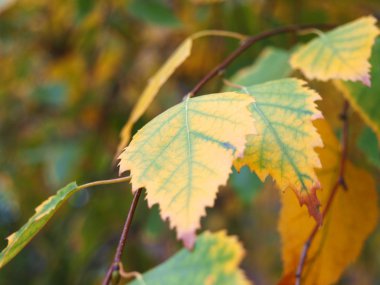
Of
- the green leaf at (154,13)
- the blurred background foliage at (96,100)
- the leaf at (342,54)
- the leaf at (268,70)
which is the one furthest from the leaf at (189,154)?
the green leaf at (154,13)

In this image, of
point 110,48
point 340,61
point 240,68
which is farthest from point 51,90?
point 340,61

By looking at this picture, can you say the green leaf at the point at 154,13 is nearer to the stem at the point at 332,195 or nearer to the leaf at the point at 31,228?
the stem at the point at 332,195

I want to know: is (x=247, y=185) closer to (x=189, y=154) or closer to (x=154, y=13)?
(x=154, y=13)

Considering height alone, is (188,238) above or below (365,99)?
above

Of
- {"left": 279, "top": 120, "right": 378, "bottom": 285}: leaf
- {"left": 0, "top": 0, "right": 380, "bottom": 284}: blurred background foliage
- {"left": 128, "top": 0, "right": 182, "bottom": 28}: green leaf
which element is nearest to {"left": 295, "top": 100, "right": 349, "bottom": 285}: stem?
{"left": 279, "top": 120, "right": 378, "bottom": 285}: leaf

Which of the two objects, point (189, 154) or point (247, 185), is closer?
point (189, 154)

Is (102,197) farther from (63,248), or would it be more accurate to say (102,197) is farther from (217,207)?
(217,207)

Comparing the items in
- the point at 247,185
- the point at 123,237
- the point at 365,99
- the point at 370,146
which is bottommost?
the point at 247,185

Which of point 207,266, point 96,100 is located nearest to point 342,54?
point 207,266
